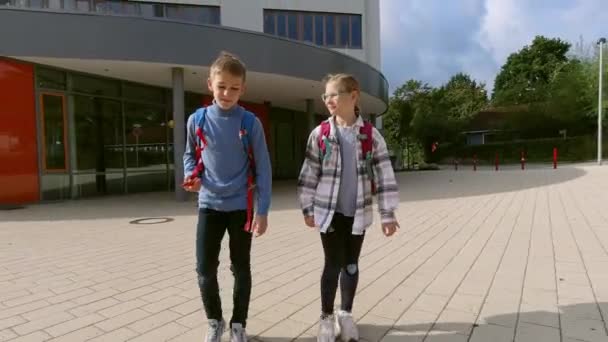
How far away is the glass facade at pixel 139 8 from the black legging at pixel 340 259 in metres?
20.1

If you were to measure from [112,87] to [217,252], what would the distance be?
452 inches

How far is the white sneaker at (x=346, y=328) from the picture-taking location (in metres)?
2.75

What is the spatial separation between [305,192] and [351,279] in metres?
0.66

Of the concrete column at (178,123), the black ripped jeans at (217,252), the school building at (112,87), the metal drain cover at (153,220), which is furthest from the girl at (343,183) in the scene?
the concrete column at (178,123)

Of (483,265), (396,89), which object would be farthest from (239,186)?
(396,89)

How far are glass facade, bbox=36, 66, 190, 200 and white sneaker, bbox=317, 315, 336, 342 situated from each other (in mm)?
10307

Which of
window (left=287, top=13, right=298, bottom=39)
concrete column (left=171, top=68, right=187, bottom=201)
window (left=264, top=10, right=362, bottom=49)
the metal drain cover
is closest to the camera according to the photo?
the metal drain cover

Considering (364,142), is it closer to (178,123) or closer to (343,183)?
(343,183)

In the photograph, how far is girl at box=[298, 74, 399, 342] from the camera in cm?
264

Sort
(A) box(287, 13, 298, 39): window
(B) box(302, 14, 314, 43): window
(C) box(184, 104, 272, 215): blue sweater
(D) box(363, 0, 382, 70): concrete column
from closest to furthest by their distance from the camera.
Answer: (C) box(184, 104, 272, 215): blue sweater
(A) box(287, 13, 298, 39): window
(B) box(302, 14, 314, 43): window
(D) box(363, 0, 382, 70): concrete column

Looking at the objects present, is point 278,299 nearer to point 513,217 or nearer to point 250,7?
point 513,217

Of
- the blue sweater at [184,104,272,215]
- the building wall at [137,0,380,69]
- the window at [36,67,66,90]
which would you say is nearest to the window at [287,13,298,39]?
the building wall at [137,0,380,69]

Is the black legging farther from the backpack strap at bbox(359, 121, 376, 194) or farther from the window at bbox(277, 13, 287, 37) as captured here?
the window at bbox(277, 13, 287, 37)

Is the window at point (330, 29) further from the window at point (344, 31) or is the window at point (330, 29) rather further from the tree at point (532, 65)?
the tree at point (532, 65)
